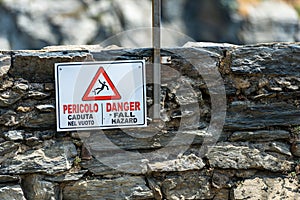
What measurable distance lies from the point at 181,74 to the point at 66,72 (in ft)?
2.56

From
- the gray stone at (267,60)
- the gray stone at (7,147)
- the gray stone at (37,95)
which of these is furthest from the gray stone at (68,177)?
the gray stone at (267,60)

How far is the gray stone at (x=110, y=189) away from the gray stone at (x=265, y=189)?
2.07 ft

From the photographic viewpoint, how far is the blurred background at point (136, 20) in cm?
1197

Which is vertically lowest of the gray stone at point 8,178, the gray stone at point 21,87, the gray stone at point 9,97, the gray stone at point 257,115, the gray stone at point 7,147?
the gray stone at point 8,178

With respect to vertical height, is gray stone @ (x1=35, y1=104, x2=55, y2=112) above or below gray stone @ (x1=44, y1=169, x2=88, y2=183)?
above

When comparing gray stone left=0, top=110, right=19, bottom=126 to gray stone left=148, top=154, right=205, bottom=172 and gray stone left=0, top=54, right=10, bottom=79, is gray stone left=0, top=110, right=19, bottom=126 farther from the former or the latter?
gray stone left=148, top=154, right=205, bottom=172

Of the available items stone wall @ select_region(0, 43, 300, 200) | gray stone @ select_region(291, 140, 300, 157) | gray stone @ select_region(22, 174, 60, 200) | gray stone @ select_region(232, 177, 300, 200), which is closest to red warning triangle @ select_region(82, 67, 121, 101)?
stone wall @ select_region(0, 43, 300, 200)

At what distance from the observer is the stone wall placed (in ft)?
10.4

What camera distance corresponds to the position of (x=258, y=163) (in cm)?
330

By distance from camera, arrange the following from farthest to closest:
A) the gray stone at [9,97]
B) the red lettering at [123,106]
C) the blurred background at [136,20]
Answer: the blurred background at [136,20] → the red lettering at [123,106] → the gray stone at [9,97]

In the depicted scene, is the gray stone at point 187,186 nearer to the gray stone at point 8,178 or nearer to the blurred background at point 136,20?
the gray stone at point 8,178

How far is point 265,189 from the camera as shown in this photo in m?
3.30

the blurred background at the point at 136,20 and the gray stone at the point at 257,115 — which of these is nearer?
the gray stone at the point at 257,115

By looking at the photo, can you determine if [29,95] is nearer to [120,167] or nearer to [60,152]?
[60,152]
